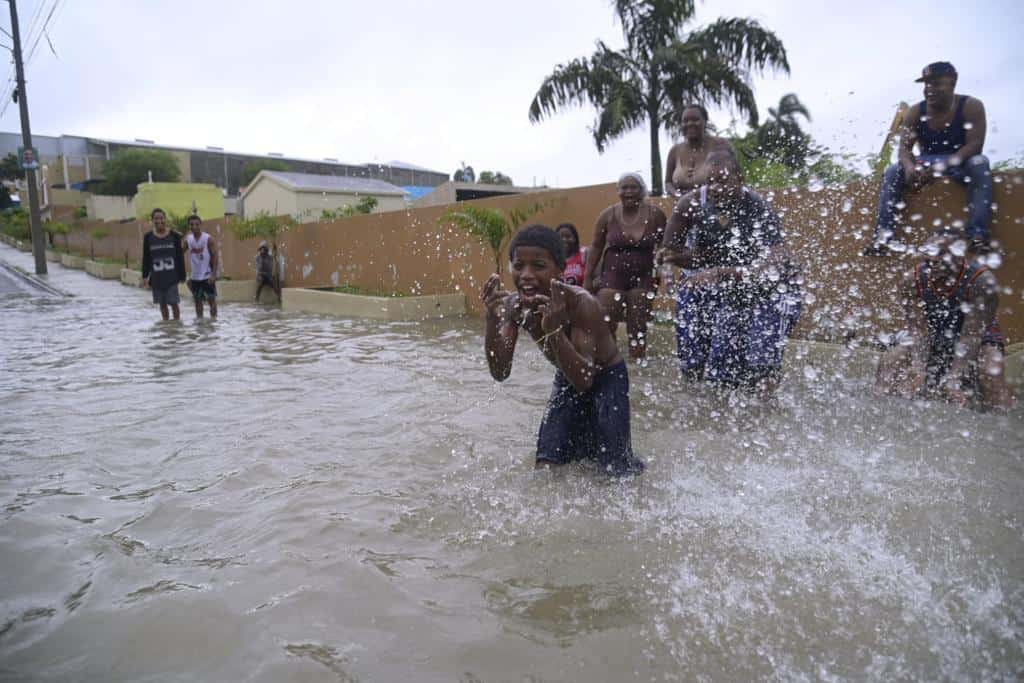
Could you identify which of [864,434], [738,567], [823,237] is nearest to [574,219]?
[823,237]

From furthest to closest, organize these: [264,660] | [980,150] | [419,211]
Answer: [419,211]
[980,150]
[264,660]

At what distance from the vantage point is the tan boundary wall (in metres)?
5.18

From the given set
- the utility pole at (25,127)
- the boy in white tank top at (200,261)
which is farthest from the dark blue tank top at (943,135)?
the utility pole at (25,127)

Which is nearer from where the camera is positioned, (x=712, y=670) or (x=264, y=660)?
(x=712, y=670)

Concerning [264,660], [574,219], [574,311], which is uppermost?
[574,219]

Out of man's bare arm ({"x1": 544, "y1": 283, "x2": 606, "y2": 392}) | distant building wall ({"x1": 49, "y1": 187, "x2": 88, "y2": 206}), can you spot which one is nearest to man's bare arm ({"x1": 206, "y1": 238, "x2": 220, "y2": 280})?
man's bare arm ({"x1": 544, "y1": 283, "x2": 606, "y2": 392})

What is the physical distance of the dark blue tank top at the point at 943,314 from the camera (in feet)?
15.1

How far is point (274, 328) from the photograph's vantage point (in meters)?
10.5

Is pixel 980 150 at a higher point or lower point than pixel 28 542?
higher

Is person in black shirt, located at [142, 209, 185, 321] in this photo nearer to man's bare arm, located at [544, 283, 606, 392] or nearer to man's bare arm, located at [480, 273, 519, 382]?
man's bare arm, located at [480, 273, 519, 382]

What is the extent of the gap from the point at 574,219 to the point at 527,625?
307 inches

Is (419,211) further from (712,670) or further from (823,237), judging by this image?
(712,670)

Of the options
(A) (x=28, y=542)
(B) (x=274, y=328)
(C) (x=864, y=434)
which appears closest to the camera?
(A) (x=28, y=542)

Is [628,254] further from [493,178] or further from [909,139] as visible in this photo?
[493,178]
